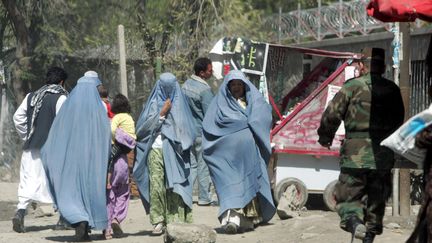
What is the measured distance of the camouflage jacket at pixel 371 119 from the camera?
8.30 m

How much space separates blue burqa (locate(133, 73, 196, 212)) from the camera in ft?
35.0

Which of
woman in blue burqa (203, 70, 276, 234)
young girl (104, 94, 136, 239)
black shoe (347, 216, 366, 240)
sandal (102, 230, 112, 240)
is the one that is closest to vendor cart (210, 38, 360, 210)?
woman in blue burqa (203, 70, 276, 234)

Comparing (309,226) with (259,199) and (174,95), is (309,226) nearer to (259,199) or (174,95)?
(259,199)

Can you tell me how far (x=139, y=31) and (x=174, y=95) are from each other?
24.2 ft

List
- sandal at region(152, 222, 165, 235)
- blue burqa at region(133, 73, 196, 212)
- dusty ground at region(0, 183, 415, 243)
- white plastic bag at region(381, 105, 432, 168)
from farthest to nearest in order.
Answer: sandal at region(152, 222, 165, 235) → blue burqa at region(133, 73, 196, 212) → dusty ground at region(0, 183, 415, 243) → white plastic bag at region(381, 105, 432, 168)

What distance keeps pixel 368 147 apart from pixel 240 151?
276 centimetres

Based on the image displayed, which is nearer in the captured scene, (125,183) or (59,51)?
(125,183)

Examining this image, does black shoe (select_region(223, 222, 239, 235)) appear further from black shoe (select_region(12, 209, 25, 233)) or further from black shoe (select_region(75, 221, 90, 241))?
black shoe (select_region(12, 209, 25, 233))

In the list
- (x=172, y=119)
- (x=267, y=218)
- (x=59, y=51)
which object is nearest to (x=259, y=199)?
(x=267, y=218)

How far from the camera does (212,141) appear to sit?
36.2ft

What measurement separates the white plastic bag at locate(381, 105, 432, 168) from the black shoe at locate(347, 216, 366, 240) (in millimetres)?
1658

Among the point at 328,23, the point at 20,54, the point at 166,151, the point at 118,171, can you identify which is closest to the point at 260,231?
the point at 166,151

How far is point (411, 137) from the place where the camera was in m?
6.29

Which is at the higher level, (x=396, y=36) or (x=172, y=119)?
(x=396, y=36)
